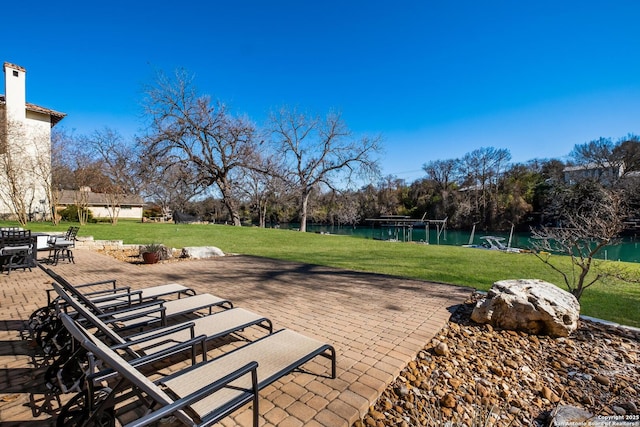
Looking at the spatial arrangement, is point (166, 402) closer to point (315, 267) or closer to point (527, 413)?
point (527, 413)

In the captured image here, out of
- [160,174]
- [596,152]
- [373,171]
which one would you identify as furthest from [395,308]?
[596,152]

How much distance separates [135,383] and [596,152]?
57304 mm

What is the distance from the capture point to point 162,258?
938 cm

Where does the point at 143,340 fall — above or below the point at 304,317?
above

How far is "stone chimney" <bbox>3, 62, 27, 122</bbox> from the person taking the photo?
Answer: 21344mm

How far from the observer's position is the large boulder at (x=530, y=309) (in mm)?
3811

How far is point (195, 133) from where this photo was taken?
22672 mm

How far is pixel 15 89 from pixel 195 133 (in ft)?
45.7

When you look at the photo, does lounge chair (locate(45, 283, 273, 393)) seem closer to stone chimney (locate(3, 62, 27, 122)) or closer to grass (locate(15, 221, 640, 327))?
grass (locate(15, 221, 640, 327))

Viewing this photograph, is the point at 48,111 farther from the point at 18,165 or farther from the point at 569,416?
the point at 569,416

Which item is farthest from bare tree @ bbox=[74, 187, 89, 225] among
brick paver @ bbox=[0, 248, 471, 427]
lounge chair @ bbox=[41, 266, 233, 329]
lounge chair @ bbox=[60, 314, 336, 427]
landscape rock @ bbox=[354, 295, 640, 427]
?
landscape rock @ bbox=[354, 295, 640, 427]

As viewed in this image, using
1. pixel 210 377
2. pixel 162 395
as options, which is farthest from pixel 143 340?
pixel 162 395

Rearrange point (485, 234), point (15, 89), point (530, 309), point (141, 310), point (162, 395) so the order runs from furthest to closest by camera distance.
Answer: point (485, 234) < point (15, 89) < point (530, 309) < point (141, 310) < point (162, 395)

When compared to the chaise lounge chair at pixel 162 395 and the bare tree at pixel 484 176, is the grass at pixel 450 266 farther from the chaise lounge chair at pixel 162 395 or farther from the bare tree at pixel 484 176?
the bare tree at pixel 484 176
